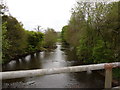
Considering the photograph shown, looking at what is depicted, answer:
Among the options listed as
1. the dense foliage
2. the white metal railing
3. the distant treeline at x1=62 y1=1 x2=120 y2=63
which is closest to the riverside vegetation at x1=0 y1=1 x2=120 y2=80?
the distant treeline at x1=62 y1=1 x2=120 y2=63

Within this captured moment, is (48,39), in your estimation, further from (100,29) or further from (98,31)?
(100,29)

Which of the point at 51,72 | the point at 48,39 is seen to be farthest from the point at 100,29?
the point at 48,39

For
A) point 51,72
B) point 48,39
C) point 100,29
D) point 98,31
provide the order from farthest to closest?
point 48,39, point 98,31, point 100,29, point 51,72

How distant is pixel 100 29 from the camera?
9.23 m

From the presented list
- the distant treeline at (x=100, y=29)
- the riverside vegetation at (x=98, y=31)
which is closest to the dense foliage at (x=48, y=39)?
the riverside vegetation at (x=98, y=31)

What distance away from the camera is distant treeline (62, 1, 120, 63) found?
7.99m

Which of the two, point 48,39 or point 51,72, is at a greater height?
point 48,39

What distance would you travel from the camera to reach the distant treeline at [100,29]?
7.99 meters

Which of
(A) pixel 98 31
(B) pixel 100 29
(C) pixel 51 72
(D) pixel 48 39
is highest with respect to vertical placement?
(B) pixel 100 29

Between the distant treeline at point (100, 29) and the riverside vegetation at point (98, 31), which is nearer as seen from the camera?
the riverside vegetation at point (98, 31)

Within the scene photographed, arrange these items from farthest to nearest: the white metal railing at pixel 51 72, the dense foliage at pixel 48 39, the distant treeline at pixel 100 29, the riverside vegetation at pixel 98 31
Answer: the dense foliage at pixel 48 39 → the distant treeline at pixel 100 29 → the riverside vegetation at pixel 98 31 → the white metal railing at pixel 51 72

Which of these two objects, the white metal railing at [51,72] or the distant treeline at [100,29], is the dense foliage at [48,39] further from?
the white metal railing at [51,72]

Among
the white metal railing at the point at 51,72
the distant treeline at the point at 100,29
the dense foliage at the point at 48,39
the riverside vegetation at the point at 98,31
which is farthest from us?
the dense foliage at the point at 48,39

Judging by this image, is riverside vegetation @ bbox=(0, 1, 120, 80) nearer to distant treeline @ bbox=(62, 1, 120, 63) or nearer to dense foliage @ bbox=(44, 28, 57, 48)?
distant treeline @ bbox=(62, 1, 120, 63)
